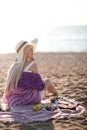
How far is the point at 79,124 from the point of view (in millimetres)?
6438

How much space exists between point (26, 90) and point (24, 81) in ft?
0.56

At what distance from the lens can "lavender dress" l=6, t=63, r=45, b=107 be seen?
7.46m

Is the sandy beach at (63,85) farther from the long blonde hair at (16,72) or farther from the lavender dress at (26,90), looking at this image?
the long blonde hair at (16,72)

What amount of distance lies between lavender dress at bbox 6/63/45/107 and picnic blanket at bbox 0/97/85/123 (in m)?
0.15

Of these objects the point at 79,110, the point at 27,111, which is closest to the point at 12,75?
the point at 27,111

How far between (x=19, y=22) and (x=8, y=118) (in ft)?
223

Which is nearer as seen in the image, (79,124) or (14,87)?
(79,124)

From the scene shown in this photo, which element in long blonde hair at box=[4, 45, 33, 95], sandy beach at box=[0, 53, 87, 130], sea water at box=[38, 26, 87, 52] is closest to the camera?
sandy beach at box=[0, 53, 87, 130]

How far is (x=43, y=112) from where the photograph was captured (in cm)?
703

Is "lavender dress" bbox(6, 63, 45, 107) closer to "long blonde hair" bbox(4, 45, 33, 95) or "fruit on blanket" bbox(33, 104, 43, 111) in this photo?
"long blonde hair" bbox(4, 45, 33, 95)

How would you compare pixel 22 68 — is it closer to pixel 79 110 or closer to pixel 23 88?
pixel 23 88

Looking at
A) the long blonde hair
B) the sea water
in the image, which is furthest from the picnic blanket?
the sea water

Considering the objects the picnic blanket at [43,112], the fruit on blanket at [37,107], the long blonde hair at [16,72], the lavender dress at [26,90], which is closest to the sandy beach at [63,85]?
the picnic blanket at [43,112]

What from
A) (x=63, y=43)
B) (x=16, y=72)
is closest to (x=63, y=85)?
(x=16, y=72)
